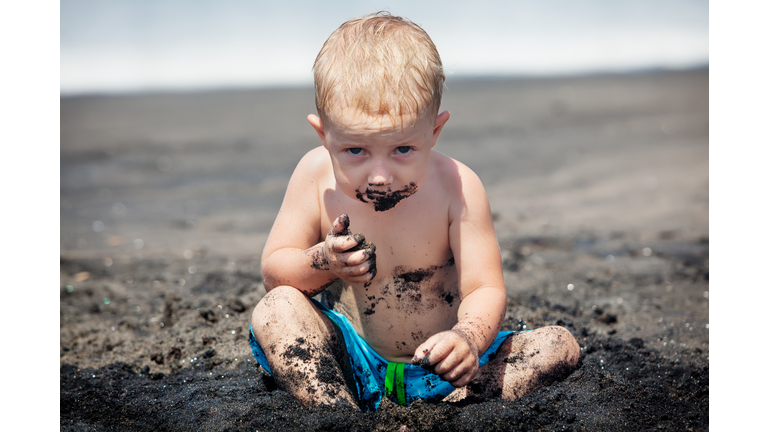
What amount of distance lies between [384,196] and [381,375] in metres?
0.90

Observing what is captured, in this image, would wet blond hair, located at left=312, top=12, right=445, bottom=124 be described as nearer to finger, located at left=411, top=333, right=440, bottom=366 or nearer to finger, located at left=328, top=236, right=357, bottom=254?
finger, located at left=328, top=236, right=357, bottom=254

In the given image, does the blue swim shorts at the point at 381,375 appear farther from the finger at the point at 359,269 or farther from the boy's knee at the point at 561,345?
the finger at the point at 359,269

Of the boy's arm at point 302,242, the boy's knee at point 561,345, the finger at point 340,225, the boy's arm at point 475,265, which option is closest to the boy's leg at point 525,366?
the boy's knee at point 561,345

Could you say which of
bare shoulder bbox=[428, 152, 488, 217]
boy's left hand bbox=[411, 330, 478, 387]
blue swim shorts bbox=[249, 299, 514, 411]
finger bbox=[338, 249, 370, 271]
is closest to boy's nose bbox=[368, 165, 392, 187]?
finger bbox=[338, 249, 370, 271]

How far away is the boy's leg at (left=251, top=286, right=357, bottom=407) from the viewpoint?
6.92 feet

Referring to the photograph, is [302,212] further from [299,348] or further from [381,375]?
[381,375]

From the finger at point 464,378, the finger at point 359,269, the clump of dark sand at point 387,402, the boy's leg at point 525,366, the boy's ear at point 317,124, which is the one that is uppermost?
the boy's ear at point 317,124

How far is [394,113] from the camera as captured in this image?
1910 millimetres

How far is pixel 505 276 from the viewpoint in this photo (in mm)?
4301

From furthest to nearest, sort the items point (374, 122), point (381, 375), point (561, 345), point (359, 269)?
point (381, 375) < point (561, 345) < point (359, 269) < point (374, 122)

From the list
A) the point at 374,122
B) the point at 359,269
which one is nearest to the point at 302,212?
the point at 359,269

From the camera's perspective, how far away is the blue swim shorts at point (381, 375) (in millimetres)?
2393

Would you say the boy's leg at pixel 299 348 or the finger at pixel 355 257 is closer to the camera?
the finger at pixel 355 257

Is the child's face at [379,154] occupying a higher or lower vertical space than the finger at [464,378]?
higher
